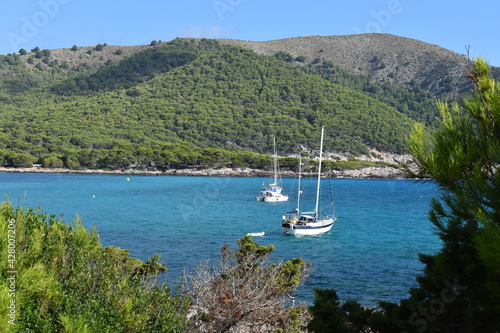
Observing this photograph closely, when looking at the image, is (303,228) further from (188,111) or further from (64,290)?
(188,111)

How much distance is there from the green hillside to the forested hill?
26 cm

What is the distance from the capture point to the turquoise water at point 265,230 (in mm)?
17219

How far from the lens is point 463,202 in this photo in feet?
13.7

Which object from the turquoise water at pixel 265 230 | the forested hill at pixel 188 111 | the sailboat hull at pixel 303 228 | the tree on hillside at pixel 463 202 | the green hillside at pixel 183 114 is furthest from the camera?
the forested hill at pixel 188 111

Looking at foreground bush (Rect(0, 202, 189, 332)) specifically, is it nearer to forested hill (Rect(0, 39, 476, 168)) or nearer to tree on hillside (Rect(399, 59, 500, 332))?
tree on hillside (Rect(399, 59, 500, 332))

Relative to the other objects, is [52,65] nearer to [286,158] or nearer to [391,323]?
[286,158]

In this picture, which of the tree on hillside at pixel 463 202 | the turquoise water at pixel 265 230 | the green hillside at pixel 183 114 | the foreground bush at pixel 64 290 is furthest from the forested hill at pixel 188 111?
the tree on hillside at pixel 463 202

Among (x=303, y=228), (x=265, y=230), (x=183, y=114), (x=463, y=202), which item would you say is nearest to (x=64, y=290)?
(x=463, y=202)

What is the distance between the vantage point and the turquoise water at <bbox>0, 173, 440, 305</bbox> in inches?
678

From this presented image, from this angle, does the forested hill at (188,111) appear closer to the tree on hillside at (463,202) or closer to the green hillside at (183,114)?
the green hillside at (183,114)

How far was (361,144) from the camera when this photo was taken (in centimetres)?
10619

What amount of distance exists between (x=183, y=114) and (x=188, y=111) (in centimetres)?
226

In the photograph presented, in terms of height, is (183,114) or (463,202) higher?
(183,114)

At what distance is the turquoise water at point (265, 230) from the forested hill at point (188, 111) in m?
37.6
